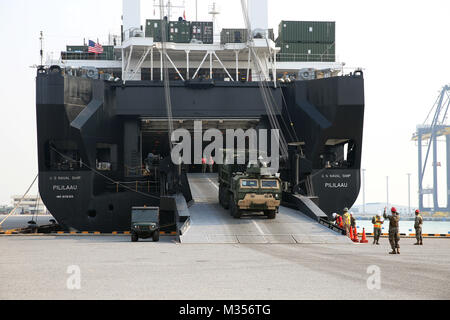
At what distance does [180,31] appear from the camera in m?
48.6

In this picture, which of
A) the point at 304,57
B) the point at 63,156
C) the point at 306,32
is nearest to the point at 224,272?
the point at 63,156

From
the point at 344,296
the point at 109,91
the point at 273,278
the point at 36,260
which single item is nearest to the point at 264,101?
the point at 109,91

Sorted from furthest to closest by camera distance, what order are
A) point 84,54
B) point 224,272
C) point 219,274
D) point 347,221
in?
point 84,54, point 347,221, point 224,272, point 219,274

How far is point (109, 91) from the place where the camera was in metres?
39.7

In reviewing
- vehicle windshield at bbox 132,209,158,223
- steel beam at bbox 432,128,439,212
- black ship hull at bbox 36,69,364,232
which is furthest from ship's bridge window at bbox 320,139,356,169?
steel beam at bbox 432,128,439,212

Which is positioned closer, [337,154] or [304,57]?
[337,154]

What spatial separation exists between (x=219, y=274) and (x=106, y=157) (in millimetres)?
28699

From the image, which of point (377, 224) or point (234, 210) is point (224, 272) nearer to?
point (377, 224)

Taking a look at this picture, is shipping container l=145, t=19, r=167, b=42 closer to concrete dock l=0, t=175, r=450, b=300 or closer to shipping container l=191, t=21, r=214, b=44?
shipping container l=191, t=21, r=214, b=44

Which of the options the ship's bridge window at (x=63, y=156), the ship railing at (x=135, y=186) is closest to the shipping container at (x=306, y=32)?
the ship railing at (x=135, y=186)

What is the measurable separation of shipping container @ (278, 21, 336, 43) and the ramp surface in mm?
22711

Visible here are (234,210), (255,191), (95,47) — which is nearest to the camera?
(255,191)
